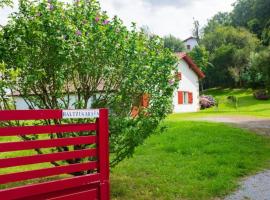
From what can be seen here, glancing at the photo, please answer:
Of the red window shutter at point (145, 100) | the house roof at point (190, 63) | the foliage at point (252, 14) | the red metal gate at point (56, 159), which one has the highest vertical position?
the foliage at point (252, 14)

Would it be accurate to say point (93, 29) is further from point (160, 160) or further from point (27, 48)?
point (160, 160)

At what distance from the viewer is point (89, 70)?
6.36 meters

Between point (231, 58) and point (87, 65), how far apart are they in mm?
43580

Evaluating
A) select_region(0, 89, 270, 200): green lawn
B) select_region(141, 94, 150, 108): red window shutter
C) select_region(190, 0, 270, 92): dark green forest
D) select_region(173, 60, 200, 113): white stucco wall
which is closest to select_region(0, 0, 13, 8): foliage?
select_region(141, 94, 150, 108): red window shutter

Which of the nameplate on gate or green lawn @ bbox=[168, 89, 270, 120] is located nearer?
the nameplate on gate

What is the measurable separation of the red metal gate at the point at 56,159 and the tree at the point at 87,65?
58.8 inches

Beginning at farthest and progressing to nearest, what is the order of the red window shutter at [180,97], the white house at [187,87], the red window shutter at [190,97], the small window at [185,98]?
the red window shutter at [190,97] → the small window at [185,98] → the white house at [187,87] → the red window shutter at [180,97]

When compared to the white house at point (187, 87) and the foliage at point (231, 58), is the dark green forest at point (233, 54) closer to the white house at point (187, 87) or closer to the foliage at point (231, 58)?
the foliage at point (231, 58)

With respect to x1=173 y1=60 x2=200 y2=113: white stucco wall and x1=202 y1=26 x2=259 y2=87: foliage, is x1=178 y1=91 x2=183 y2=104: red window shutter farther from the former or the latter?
x1=202 y1=26 x2=259 y2=87: foliage

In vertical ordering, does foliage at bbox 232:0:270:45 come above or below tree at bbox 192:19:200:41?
below

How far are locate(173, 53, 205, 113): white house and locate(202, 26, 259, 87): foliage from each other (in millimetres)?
11280

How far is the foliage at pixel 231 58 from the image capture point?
1834 inches

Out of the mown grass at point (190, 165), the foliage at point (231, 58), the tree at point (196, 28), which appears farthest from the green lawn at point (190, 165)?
the tree at point (196, 28)

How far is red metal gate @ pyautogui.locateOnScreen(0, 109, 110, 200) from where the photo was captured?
388 centimetres
